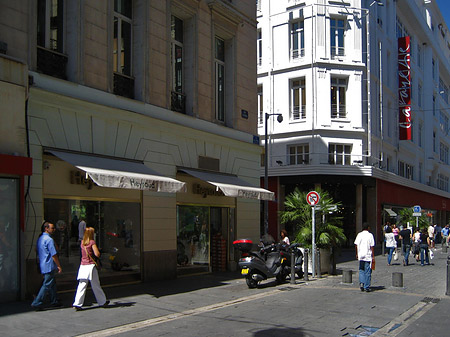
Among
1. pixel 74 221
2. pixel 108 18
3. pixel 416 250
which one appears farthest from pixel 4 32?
pixel 416 250

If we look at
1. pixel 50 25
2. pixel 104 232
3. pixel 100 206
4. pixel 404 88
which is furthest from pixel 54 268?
pixel 404 88

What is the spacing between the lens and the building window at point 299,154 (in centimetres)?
2985

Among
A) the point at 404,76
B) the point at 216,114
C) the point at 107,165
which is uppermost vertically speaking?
the point at 404,76

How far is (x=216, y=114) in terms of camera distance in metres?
17.5

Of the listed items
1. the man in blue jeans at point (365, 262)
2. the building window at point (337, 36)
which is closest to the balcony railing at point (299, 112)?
the building window at point (337, 36)

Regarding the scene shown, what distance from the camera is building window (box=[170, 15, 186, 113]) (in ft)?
51.3

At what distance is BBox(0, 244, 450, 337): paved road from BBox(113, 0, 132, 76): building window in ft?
19.3

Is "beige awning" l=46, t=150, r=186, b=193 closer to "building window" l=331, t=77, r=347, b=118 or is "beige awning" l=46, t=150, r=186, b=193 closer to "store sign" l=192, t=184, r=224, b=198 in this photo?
"store sign" l=192, t=184, r=224, b=198

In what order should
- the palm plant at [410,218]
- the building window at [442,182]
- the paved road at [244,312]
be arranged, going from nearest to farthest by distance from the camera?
the paved road at [244,312] → the palm plant at [410,218] → the building window at [442,182]

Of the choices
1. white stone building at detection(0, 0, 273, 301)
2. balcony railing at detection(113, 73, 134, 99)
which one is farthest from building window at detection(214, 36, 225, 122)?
balcony railing at detection(113, 73, 134, 99)

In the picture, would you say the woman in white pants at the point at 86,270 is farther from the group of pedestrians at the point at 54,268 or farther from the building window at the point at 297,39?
the building window at the point at 297,39

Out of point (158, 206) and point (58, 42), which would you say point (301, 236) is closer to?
point (158, 206)

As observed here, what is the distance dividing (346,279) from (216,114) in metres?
7.11

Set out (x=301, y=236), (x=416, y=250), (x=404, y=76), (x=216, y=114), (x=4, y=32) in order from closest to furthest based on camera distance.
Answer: (x=4, y=32)
(x=301, y=236)
(x=216, y=114)
(x=416, y=250)
(x=404, y=76)
